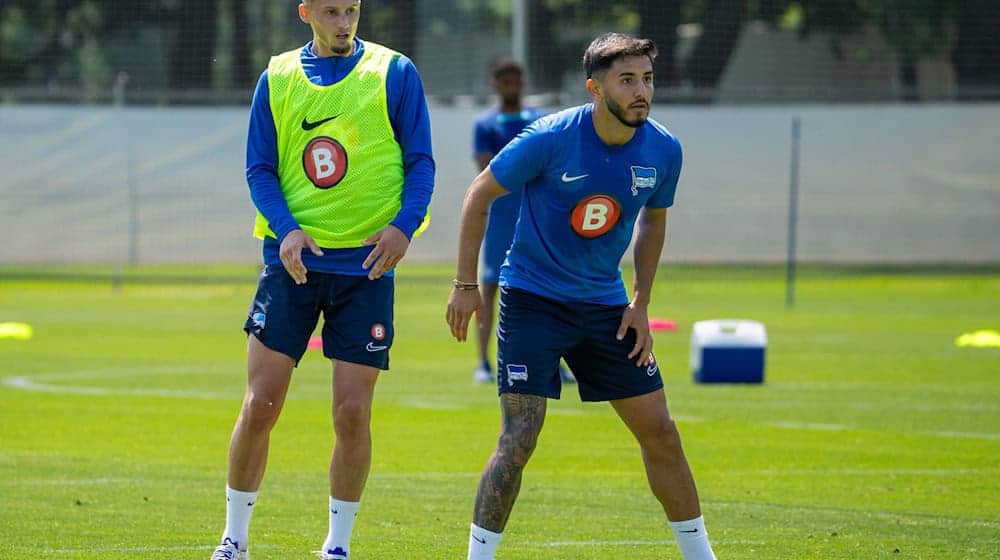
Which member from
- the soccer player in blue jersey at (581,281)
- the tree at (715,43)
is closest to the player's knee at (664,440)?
the soccer player in blue jersey at (581,281)

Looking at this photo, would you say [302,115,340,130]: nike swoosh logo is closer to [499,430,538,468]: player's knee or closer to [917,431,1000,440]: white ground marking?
[499,430,538,468]: player's knee

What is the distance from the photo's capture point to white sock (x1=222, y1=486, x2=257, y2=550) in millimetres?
6945

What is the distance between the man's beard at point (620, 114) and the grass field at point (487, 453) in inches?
81.5

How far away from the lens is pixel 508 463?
21.6ft

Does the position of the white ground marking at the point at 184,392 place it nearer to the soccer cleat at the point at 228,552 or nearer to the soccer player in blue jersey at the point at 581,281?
the soccer player in blue jersey at the point at 581,281

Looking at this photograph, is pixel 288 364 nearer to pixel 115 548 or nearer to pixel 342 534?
pixel 342 534

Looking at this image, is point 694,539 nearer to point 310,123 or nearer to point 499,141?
point 310,123

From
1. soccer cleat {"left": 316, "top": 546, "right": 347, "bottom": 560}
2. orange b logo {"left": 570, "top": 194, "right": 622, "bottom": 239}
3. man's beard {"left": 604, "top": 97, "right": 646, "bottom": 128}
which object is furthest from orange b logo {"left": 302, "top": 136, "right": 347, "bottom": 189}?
soccer cleat {"left": 316, "top": 546, "right": 347, "bottom": 560}

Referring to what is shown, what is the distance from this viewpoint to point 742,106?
32.7 metres

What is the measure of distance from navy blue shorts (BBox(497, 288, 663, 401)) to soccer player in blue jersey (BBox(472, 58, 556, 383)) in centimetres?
691

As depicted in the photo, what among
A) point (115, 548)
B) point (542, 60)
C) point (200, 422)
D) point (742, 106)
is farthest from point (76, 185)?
point (115, 548)

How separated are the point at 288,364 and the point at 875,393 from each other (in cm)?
816

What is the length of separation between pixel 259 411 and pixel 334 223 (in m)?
0.82

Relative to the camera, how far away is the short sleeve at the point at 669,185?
22.2 ft
